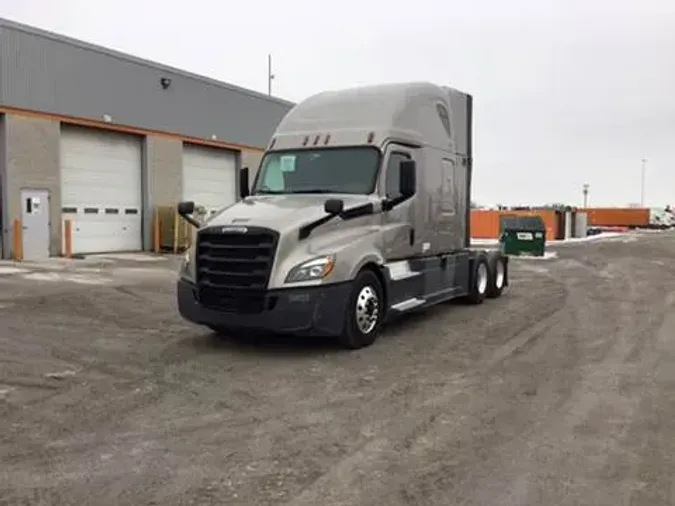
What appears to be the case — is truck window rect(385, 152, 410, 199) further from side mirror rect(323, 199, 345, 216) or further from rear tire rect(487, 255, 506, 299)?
rear tire rect(487, 255, 506, 299)

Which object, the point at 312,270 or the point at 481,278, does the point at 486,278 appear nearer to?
the point at 481,278

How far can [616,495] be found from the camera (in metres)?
4.16

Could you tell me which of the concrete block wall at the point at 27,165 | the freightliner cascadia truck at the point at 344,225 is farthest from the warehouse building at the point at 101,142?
the freightliner cascadia truck at the point at 344,225

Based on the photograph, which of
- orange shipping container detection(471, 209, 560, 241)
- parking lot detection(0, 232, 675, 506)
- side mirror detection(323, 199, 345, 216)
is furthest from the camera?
orange shipping container detection(471, 209, 560, 241)

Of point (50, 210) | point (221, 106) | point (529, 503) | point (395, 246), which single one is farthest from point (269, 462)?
point (221, 106)

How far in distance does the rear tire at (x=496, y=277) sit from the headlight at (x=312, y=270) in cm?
619

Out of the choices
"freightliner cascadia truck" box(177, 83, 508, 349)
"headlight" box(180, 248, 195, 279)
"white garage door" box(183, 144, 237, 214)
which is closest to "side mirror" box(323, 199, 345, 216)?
"freightliner cascadia truck" box(177, 83, 508, 349)

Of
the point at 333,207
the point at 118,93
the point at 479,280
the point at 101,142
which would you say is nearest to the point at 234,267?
the point at 333,207

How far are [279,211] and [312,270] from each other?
3.16 feet

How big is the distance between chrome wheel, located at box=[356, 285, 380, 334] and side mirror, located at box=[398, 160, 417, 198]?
151cm

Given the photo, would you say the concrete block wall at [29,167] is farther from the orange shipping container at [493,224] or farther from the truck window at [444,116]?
the orange shipping container at [493,224]

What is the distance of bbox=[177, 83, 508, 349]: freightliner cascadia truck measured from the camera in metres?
7.96

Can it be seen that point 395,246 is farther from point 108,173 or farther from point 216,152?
point 216,152

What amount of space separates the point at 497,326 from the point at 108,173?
17.5 m
